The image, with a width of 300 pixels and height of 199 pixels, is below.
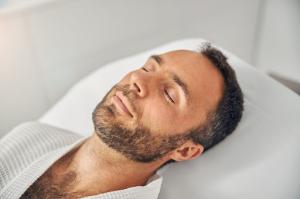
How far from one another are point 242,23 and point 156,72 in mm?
976

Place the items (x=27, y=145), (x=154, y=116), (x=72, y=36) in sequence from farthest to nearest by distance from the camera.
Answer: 1. (x=72, y=36)
2. (x=27, y=145)
3. (x=154, y=116)

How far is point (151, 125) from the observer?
38.5 inches

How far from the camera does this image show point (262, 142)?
1092mm

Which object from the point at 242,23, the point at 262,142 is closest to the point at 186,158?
the point at 262,142

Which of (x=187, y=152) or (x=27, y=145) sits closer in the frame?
(x=187, y=152)

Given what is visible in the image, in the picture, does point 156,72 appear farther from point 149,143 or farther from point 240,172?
point 240,172

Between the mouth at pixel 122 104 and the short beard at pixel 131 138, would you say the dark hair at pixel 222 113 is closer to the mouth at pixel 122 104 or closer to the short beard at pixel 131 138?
the short beard at pixel 131 138

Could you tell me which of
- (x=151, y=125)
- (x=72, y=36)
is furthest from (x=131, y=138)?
(x=72, y=36)

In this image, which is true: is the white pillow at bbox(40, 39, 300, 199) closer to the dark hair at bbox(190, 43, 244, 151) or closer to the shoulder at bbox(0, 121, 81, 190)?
the dark hair at bbox(190, 43, 244, 151)

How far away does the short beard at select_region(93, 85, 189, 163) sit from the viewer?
3.23ft

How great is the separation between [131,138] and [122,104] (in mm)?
89

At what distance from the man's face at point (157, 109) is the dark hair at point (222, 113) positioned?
0.02 meters

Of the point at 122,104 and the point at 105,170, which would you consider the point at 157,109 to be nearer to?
the point at 122,104

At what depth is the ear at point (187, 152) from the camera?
1029mm
